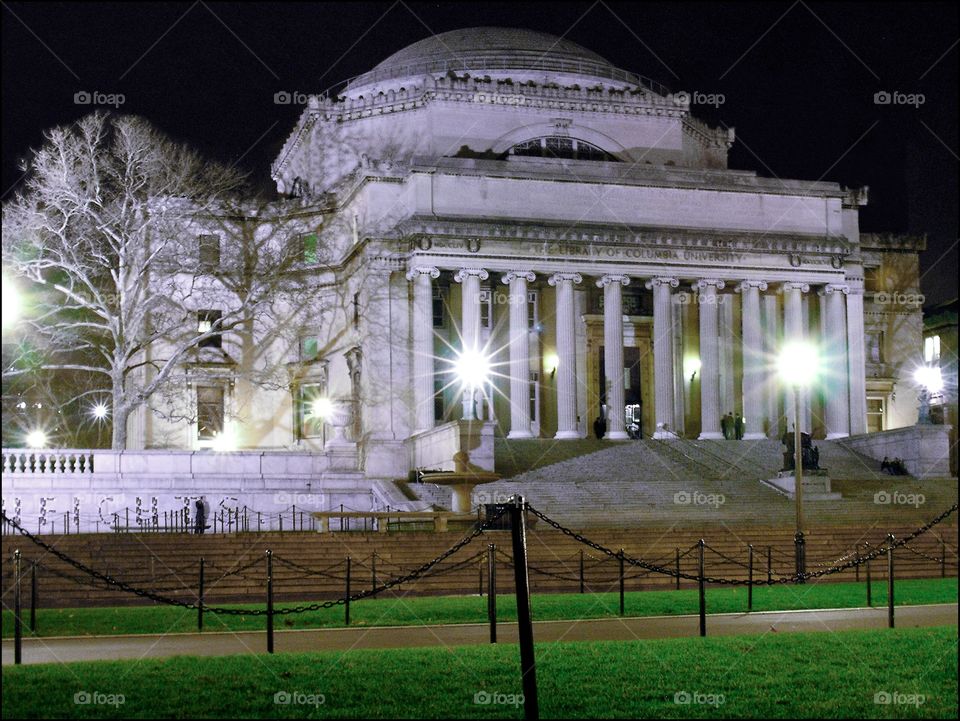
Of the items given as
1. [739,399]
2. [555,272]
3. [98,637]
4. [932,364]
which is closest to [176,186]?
[555,272]

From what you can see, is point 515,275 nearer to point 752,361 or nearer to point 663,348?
point 663,348

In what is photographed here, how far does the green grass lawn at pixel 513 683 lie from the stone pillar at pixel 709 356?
38.2 m

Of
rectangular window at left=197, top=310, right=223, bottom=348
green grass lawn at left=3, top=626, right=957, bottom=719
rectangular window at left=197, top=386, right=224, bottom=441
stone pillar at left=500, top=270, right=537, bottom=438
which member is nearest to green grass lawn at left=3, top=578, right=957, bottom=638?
green grass lawn at left=3, top=626, right=957, bottom=719

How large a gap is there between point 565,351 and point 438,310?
580 centimetres

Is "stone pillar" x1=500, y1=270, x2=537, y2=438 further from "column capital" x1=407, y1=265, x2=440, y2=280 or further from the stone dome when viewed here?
the stone dome

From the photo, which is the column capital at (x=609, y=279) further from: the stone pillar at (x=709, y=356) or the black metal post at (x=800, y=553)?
the black metal post at (x=800, y=553)

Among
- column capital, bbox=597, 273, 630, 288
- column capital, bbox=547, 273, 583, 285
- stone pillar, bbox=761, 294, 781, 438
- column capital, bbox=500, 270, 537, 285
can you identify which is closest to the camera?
column capital, bbox=500, 270, 537, 285

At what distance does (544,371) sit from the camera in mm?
58750

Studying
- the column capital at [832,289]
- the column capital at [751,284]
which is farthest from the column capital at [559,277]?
the column capital at [832,289]

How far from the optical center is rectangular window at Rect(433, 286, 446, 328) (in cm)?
5738

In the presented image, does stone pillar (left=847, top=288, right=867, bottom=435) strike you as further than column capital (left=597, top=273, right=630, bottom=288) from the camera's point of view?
Yes

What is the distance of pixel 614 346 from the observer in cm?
5575

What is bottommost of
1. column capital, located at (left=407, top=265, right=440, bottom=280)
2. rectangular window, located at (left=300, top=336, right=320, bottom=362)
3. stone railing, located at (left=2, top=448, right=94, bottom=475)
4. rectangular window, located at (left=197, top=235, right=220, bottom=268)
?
stone railing, located at (left=2, top=448, right=94, bottom=475)

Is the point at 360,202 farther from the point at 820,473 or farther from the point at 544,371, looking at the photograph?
the point at 820,473
